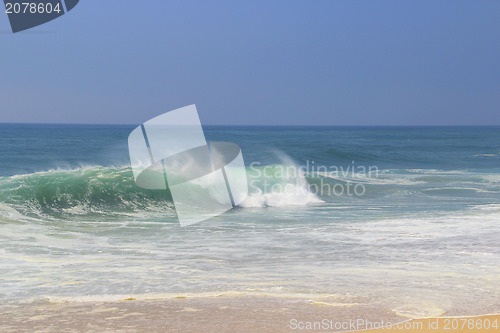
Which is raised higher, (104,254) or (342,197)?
(104,254)

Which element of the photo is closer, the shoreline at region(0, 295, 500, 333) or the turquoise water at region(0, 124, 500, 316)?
the shoreline at region(0, 295, 500, 333)

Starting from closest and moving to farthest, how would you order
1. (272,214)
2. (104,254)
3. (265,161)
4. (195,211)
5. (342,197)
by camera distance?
(104,254) < (272,214) < (195,211) < (342,197) < (265,161)

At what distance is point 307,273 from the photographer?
18.6 ft

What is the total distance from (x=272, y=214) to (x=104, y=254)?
5242mm

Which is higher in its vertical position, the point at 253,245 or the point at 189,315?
the point at 189,315

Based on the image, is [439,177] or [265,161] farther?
[265,161]

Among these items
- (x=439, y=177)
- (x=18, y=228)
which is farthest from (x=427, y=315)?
(x=439, y=177)

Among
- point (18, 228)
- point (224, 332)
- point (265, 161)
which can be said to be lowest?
point (265, 161)

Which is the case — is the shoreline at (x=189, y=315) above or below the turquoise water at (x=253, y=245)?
above

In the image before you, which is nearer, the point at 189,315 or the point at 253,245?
the point at 189,315

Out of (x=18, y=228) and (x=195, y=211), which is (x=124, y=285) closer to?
(x=18, y=228)

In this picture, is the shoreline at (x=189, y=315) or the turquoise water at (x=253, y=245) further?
the turquoise water at (x=253, y=245)

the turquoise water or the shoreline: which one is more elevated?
the shoreline

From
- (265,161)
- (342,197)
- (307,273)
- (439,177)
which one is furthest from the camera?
(265,161)
